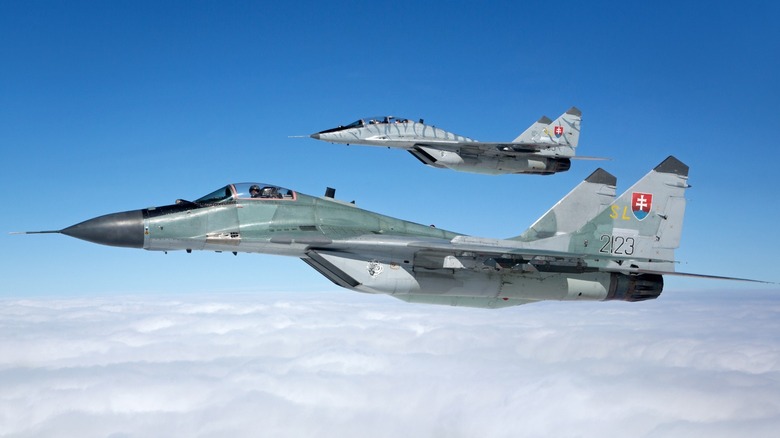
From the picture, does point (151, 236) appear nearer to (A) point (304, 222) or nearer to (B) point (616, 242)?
(A) point (304, 222)

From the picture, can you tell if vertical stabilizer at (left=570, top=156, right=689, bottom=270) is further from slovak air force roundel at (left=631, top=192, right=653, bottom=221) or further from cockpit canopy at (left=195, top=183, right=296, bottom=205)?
cockpit canopy at (left=195, top=183, right=296, bottom=205)

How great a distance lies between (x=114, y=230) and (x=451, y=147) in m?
15.1

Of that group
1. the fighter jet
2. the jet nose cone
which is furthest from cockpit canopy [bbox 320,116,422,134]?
the jet nose cone

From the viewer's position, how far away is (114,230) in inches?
532

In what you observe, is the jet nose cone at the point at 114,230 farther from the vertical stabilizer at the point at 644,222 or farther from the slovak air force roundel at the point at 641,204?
the slovak air force roundel at the point at 641,204

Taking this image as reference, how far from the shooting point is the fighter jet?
84.3ft

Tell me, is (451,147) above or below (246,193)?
above

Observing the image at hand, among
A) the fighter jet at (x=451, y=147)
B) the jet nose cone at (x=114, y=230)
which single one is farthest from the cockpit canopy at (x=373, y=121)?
the jet nose cone at (x=114, y=230)

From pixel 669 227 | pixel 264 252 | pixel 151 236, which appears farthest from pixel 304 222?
pixel 669 227

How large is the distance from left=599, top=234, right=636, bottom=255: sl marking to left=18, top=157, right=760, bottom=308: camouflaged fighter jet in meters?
0.03

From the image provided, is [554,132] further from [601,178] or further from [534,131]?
[601,178]

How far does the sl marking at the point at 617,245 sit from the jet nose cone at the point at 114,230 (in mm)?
11710

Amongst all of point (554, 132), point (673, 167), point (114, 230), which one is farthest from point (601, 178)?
point (114, 230)

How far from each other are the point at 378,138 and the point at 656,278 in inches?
521
